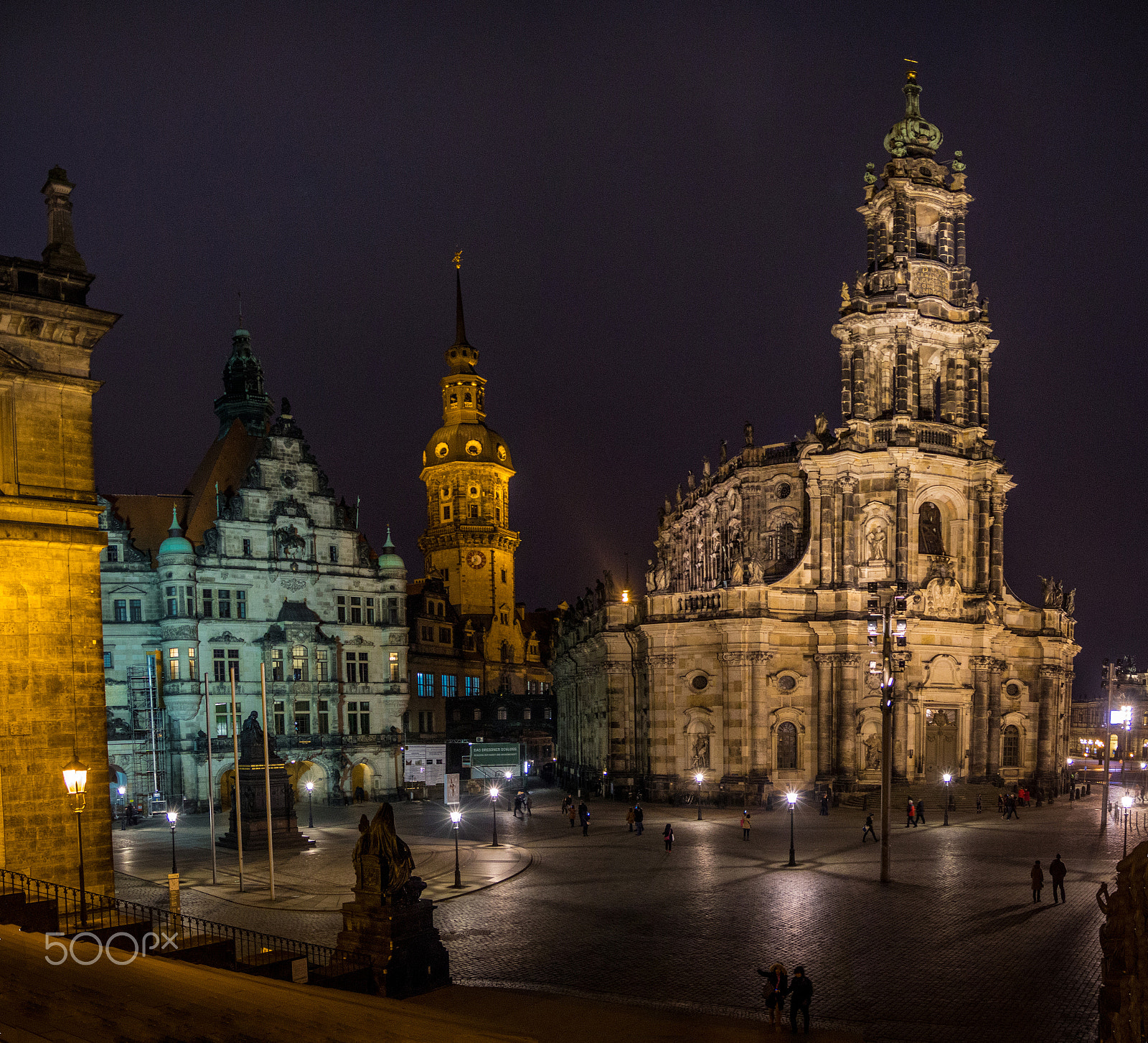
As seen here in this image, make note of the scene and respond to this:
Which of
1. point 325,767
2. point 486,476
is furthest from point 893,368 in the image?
point 486,476

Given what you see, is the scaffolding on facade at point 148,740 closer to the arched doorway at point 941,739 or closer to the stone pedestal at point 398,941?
the stone pedestal at point 398,941

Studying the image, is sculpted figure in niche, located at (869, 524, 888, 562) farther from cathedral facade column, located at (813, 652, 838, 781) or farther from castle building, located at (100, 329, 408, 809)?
castle building, located at (100, 329, 408, 809)

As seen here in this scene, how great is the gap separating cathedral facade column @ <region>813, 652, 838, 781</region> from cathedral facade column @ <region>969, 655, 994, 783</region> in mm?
8594

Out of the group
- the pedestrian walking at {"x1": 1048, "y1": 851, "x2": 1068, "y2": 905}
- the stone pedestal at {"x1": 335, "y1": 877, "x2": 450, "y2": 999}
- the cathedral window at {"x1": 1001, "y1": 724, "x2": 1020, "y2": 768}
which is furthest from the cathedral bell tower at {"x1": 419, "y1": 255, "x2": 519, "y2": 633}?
the stone pedestal at {"x1": 335, "y1": 877, "x2": 450, "y2": 999}

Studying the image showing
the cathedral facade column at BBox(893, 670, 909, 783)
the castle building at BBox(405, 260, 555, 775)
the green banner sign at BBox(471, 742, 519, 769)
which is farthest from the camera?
the castle building at BBox(405, 260, 555, 775)

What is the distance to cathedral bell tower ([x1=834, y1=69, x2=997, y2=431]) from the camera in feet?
188

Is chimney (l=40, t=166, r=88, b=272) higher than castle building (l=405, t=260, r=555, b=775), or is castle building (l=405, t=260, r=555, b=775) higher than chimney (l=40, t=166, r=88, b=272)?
chimney (l=40, t=166, r=88, b=272)

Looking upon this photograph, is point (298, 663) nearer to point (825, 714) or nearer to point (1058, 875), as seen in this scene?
point (825, 714)

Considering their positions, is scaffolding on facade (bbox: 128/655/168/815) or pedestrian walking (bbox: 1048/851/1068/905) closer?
pedestrian walking (bbox: 1048/851/1068/905)

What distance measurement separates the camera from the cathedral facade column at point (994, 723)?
56219 millimetres

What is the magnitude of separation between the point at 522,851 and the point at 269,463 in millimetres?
30506

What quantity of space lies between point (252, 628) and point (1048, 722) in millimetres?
46120

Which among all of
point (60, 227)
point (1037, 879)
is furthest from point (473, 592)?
point (60, 227)

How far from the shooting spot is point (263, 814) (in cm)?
4072
